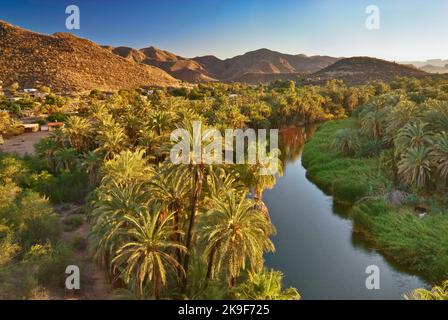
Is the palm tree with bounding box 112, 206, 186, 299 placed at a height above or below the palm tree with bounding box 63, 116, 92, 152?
below

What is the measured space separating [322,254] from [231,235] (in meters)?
18.2

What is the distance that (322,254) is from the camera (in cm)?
3656

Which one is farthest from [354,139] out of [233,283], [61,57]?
[61,57]

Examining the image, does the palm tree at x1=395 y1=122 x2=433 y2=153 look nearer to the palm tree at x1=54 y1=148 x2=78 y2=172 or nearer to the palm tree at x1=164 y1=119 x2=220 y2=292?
the palm tree at x1=164 y1=119 x2=220 y2=292

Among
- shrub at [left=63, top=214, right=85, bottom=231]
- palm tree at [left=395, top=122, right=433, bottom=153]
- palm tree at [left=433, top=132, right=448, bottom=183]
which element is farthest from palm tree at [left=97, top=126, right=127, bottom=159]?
palm tree at [left=433, top=132, right=448, bottom=183]

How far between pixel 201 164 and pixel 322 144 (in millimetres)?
59836

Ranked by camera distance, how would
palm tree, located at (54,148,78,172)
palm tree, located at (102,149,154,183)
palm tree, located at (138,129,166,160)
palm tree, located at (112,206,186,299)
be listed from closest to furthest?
palm tree, located at (112,206,186,299) → palm tree, located at (102,149,154,183) → palm tree, located at (138,129,166,160) → palm tree, located at (54,148,78,172)

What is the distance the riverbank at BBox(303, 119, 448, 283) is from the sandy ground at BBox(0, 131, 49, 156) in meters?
47.2

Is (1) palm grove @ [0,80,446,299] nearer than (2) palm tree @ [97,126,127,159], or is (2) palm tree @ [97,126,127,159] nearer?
(1) palm grove @ [0,80,446,299]

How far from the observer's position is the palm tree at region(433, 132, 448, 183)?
43844 mm

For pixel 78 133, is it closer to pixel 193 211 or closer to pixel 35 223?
pixel 35 223

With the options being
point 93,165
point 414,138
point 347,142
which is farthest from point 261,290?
point 347,142

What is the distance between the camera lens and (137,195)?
2711 centimetres

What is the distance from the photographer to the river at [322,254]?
100 feet
